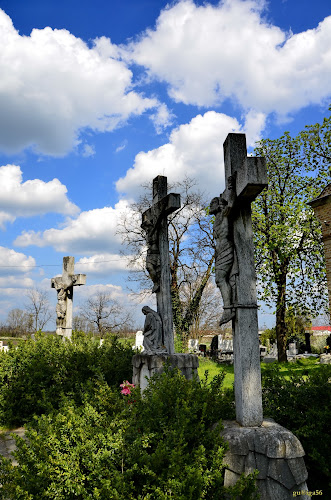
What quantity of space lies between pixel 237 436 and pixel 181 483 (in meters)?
1.03

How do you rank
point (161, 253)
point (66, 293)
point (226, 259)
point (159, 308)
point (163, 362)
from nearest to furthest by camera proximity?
point (226, 259) → point (163, 362) → point (159, 308) → point (161, 253) → point (66, 293)

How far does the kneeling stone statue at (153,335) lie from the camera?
6.64 m

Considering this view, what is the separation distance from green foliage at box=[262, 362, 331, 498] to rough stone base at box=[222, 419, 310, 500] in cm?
40

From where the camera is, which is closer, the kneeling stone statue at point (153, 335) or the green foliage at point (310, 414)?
the green foliage at point (310, 414)

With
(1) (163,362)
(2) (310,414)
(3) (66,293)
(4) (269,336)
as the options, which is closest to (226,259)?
(2) (310,414)

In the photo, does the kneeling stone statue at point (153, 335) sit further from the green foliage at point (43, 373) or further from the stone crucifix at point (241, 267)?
the stone crucifix at point (241, 267)

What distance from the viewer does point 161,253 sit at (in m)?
7.23

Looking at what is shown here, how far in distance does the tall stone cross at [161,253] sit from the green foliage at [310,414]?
7.84ft

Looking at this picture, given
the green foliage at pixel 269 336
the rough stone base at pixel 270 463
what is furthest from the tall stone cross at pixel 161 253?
the green foliage at pixel 269 336

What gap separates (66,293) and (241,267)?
1009 centimetres

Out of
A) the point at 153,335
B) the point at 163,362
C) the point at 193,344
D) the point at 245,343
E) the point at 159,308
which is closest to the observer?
the point at 245,343

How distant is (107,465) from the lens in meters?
2.72

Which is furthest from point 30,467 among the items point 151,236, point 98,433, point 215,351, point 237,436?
point 215,351

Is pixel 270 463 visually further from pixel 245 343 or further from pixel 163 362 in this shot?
pixel 163 362
